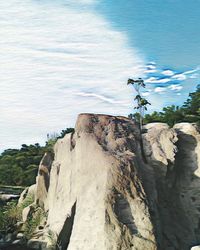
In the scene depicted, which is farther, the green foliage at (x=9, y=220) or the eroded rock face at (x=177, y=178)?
the green foliage at (x=9, y=220)

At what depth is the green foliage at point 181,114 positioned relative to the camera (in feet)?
77.9

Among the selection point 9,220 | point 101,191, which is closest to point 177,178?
point 101,191

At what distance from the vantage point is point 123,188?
32.6ft

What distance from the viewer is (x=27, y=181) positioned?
33.9m

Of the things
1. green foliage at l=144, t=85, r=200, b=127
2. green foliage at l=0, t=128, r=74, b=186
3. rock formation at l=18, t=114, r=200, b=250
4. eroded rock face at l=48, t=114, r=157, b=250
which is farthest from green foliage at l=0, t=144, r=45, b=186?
eroded rock face at l=48, t=114, r=157, b=250

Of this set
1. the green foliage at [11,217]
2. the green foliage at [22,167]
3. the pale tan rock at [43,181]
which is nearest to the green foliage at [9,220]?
the green foliage at [11,217]

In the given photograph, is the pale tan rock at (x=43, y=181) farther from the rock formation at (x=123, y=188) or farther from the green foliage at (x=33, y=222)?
the green foliage at (x=33, y=222)

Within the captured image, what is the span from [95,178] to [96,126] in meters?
1.87

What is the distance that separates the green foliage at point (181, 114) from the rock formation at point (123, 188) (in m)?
9.97

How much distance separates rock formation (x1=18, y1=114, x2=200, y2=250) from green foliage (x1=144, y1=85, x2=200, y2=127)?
997 centimetres

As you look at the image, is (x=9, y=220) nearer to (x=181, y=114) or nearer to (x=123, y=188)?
(x=123, y=188)

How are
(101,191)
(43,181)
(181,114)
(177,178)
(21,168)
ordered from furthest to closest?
(21,168) < (181,114) < (43,181) < (177,178) < (101,191)

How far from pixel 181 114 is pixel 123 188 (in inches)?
604

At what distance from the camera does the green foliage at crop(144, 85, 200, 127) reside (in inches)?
934
